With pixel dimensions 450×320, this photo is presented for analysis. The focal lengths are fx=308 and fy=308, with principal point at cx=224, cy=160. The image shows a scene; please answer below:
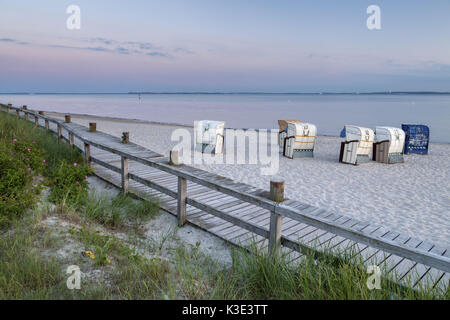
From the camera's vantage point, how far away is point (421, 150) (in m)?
13.9

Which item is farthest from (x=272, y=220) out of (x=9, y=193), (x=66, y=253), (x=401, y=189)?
(x=401, y=189)

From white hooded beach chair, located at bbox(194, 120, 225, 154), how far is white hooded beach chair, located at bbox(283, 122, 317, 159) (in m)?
2.67

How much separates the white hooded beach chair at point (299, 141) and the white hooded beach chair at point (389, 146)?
2420mm

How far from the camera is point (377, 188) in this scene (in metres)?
8.25

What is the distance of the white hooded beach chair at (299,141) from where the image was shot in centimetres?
1195

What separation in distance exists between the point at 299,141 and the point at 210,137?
3480 mm

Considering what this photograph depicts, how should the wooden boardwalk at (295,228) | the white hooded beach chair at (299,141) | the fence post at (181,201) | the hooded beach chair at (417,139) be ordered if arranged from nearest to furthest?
the wooden boardwalk at (295,228), the fence post at (181,201), the white hooded beach chair at (299,141), the hooded beach chair at (417,139)

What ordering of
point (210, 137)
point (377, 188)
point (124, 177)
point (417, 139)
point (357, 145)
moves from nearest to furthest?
point (124, 177)
point (377, 188)
point (357, 145)
point (210, 137)
point (417, 139)

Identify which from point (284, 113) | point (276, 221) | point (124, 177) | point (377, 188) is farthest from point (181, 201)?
point (284, 113)

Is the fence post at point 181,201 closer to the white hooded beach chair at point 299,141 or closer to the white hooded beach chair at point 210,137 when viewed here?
the white hooded beach chair at point 210,137

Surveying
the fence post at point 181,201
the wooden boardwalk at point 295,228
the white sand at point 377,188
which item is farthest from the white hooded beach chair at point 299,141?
the fence post at point 181,201

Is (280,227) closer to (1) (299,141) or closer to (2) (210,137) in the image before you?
(2) (210,137)

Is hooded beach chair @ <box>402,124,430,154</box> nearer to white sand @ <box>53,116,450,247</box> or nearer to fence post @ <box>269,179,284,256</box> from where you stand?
white sand @ <box>53,116,450,247</box>
